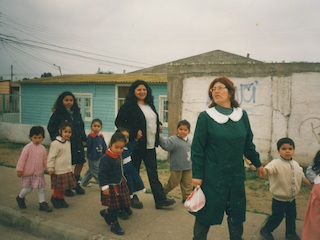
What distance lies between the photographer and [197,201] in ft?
8.95

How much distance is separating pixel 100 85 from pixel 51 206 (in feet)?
38.9

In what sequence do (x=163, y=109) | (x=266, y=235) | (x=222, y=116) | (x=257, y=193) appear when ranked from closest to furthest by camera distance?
(x=222, y=116), (x=266, y=235), (x=257, y=193), (x=163, y=109)

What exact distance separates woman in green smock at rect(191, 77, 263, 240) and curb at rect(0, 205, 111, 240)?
1.49 meters

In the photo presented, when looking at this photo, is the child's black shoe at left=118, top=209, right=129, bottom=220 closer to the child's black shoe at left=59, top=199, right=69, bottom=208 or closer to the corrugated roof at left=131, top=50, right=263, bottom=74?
the child's black shoe at left=59, top=199, right=69, bottom=208

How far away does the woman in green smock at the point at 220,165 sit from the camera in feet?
9.05

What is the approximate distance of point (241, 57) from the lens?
23828 millimetres

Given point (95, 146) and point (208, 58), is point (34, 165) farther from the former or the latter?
point (208, 58)

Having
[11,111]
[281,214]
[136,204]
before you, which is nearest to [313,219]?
[281,214]

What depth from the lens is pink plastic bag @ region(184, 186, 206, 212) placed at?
271 cm

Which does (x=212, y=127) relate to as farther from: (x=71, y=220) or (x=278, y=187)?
(x=71, y=220)

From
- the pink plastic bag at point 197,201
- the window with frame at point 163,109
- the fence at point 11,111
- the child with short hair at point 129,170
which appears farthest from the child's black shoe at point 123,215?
the fence at point 11,111

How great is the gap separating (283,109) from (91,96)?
36.7ft

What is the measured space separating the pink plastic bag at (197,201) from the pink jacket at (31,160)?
261cm

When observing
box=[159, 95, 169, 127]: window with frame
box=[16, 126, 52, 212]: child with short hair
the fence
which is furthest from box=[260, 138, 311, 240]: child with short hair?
the fence
